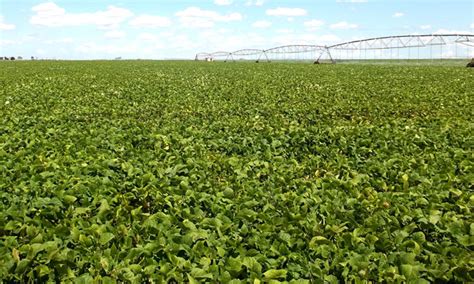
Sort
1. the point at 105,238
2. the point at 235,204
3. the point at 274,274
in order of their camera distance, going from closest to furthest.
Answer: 1. the point at 274,274
2. the point at 105,238
3. the point at 235,204

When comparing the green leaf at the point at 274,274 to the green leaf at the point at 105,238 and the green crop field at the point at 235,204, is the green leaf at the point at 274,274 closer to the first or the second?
the green crop field at the point at 235,204

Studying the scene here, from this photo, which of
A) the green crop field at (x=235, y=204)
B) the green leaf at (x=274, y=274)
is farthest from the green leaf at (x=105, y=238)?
the green leaf at (x=274, y=274)

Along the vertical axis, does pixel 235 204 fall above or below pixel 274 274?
above

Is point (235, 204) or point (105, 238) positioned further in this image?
point (235, 204)

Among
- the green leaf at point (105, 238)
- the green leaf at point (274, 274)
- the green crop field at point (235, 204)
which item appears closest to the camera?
the green leaf at point (274, 274)

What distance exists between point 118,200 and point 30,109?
9576 millimetres

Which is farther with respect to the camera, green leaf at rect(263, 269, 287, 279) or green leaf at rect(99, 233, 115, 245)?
green leaf at rect(99, 233, 115, 245)

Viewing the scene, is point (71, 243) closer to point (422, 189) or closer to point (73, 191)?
point (73, 191)

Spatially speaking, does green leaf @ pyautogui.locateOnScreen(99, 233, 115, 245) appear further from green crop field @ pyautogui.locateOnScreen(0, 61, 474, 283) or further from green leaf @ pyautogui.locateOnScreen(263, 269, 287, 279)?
green leaf @ pyautogui.locateOnScreen(263, 269, 287, 279)

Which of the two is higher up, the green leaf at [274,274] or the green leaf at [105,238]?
the green leaf at [105,238]

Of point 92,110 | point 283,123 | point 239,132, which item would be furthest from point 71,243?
point 92,110

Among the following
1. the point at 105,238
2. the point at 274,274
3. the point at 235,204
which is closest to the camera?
the point at 274,274

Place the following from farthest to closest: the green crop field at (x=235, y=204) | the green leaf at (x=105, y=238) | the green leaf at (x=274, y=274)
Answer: the green leaf at (x=105, y=238) < the green crop field at (x=235, y=204) < the green leaf at (x=274, y=274)

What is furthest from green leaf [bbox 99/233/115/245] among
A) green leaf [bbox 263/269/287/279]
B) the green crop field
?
green leaf [bbox 263/269/287/279]
